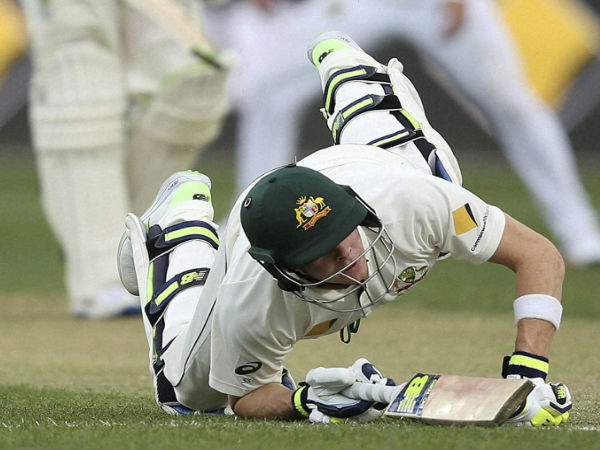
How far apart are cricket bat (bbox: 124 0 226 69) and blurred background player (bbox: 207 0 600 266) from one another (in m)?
1.99

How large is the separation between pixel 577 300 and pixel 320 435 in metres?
3.29

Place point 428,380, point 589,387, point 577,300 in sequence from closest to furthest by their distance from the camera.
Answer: point 428,380 < point 589,387 < point 577,300

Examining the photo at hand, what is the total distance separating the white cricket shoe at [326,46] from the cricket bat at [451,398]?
1.23 metres

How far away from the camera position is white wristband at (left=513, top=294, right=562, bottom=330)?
108 inches

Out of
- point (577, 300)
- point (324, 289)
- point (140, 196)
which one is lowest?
point (577, 300)

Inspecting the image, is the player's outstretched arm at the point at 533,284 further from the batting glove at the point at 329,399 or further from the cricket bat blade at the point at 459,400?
the batting glove at the point at 329,399

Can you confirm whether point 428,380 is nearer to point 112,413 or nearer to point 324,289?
point 324,289

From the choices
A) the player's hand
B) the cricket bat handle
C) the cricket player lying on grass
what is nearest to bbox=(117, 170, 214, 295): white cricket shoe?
the cricket player lying on grass

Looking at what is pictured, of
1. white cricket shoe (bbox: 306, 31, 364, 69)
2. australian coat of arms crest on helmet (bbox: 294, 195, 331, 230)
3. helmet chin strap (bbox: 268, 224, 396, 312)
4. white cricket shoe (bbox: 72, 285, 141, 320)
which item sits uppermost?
white cricket shoe (bbox: 306, 31, 364, 69)

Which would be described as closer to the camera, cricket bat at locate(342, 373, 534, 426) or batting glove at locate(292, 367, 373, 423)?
cricket bat at locate(342, 373, 534, 426)

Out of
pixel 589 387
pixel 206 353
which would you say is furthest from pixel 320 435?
pixel 589 387

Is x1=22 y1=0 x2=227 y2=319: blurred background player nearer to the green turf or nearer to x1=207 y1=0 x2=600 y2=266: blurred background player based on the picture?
x1=207 y1=0 x2=600 y2=266: blurred background player

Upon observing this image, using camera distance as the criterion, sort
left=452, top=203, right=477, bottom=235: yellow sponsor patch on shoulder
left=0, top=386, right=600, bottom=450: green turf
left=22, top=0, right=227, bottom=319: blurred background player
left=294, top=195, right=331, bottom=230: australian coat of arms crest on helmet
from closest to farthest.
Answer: left=0, top=386, right=600, bottom=450: green turf, left=294, top=195, right=331, bottom=230: australian coat of arms crest on helmet, left=452, top=203, right=477, bottom=235: yellow sponsor patch on shoulder, left=22, top=0, right=227, bottom=319: blurred background player

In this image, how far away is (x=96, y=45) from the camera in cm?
518
